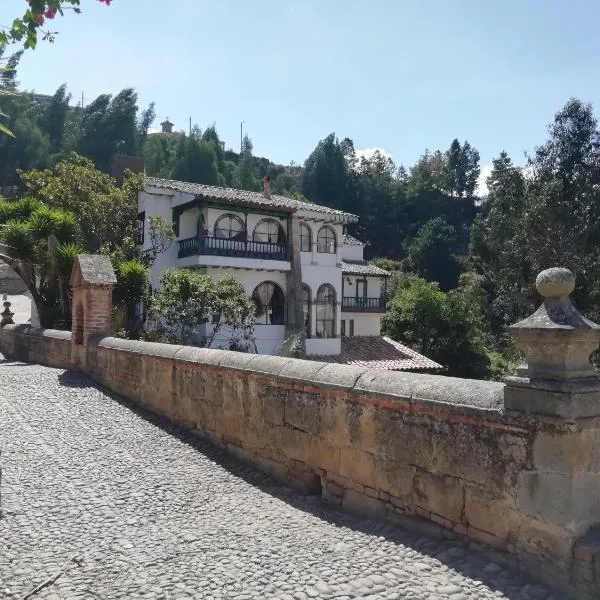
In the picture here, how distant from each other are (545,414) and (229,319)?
16760 mm

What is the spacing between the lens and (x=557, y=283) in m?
3.83

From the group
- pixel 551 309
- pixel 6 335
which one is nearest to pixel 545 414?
pixel 551 309

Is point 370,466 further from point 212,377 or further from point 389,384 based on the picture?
point 212,377

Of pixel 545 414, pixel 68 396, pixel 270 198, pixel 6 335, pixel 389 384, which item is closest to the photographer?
pixel 545 414

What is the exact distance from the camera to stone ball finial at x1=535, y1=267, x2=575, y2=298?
3818mm

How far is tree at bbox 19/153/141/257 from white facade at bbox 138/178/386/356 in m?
0.59

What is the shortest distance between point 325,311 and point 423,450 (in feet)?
85.0

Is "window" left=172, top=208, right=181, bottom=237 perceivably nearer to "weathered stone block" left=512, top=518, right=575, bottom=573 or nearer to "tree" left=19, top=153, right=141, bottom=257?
"tree" left=19, top=153, right=141, bottom=257

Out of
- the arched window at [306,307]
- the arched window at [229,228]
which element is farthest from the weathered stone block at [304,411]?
the arched window at [306,307]

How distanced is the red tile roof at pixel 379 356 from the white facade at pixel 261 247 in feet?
3.11

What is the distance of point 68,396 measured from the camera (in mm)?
10234

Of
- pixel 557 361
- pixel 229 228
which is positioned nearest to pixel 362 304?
pixel 229 228

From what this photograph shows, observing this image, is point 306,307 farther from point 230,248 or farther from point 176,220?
point 176,220

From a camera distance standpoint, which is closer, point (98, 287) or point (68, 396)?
point (68, 396)
